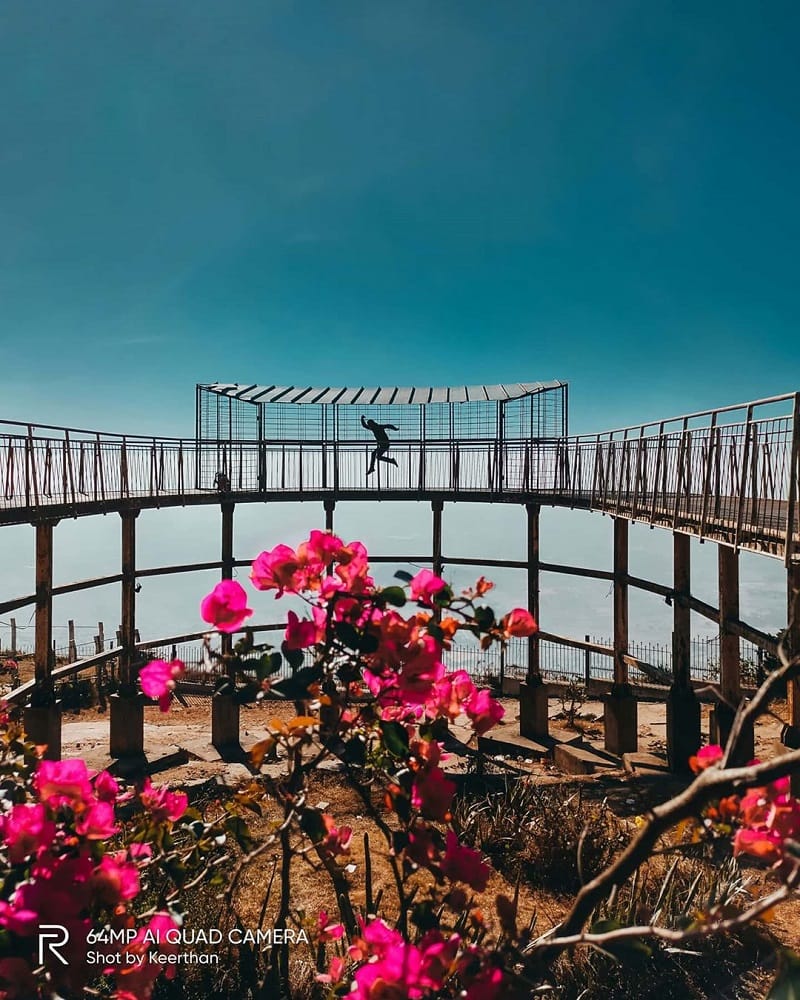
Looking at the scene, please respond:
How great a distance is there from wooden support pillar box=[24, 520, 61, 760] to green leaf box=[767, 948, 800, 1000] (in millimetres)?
10647

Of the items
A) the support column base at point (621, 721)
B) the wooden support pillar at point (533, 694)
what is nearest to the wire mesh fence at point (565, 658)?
the wooden support pillar at point (533, 694)

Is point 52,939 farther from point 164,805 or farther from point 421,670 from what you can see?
point 421,670

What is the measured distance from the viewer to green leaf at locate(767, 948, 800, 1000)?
1.32 metres

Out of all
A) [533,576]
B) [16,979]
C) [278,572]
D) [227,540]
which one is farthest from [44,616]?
[533,576]

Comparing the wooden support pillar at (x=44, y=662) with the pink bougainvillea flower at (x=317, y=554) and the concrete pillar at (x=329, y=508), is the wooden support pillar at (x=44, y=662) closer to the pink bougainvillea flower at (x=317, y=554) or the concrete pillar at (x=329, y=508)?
the concrete pillar at (x=329, y=508)

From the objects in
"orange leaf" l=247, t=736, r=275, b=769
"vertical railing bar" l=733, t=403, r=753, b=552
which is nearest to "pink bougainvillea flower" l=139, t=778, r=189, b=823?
"orange leaf" l=247, t=736, r=275, b=769

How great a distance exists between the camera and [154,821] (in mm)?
2850

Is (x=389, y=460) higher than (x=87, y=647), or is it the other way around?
(x=389, y=460)

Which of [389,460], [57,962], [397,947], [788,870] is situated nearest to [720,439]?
[788,870]

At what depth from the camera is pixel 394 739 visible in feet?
7.02

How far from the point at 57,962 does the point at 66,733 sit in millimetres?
15875

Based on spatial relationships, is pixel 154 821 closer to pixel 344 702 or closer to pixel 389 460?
pixel 344 702

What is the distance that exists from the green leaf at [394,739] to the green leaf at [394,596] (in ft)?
1.47

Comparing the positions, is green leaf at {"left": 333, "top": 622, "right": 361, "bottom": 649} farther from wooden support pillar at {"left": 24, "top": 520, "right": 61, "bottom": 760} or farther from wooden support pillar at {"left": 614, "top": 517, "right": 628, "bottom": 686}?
wooden support pillar at {"left": 614, "top": 517, "right": 628, "bottom": 686}
